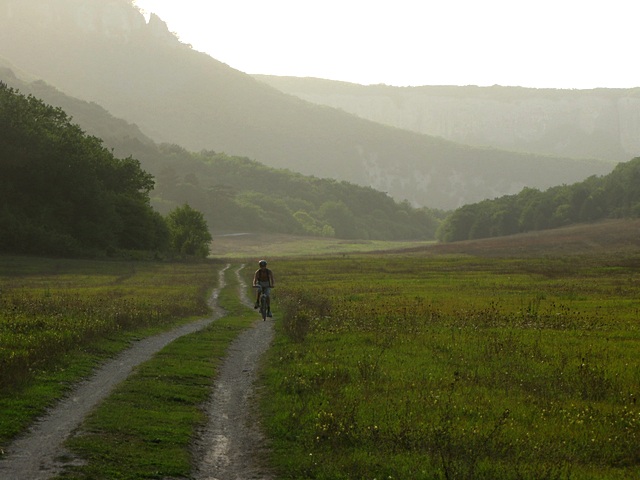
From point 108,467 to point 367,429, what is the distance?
4836 millimetres

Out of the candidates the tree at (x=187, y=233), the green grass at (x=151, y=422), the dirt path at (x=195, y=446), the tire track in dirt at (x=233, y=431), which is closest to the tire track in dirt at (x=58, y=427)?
the dirt path at (x=195, y=446)

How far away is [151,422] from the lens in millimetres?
15320

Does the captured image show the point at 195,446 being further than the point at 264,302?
No

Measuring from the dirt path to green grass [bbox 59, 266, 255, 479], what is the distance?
300 millimetres

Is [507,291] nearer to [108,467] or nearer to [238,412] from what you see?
[238,412]

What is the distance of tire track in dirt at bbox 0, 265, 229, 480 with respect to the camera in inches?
465

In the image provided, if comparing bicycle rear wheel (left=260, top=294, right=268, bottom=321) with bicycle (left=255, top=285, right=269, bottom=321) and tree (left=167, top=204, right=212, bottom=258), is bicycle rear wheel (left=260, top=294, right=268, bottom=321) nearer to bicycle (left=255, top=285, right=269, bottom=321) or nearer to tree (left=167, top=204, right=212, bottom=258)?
bicycle (left=255, top=285, right=269, bottom=321)

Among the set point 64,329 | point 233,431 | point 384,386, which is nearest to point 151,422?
point 233,431

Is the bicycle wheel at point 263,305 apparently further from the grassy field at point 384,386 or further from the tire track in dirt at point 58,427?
the tire track in dirt at point 58,427

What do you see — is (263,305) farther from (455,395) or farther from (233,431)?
(233,431)

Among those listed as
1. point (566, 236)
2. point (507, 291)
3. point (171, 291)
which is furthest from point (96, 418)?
point (566, 236)

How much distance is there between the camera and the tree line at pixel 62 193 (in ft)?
273

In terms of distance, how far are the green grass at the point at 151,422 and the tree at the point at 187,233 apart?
89.9 metres

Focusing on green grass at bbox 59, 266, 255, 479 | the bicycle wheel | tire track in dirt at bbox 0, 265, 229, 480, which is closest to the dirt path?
tire track in dirt at bbox 0, 265, 229, 480
